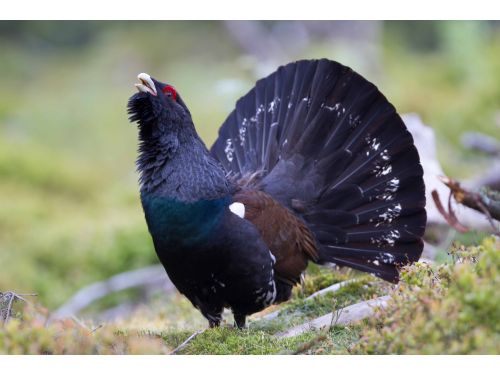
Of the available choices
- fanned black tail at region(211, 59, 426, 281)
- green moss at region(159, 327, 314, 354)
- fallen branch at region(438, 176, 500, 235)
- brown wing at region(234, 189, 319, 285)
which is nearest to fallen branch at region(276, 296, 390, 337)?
green moss at region(159, 327, 314, 354)

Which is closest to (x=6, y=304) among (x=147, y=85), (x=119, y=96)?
(x=147, y=85)

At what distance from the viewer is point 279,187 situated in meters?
6.34

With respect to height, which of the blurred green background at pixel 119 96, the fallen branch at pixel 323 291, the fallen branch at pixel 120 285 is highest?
the blurred green background at pixel 119 96

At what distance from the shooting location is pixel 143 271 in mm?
10094

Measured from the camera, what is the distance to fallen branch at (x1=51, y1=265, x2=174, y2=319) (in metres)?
9.19

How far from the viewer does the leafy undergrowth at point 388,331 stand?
3826mm

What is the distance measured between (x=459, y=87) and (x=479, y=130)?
4.78 m

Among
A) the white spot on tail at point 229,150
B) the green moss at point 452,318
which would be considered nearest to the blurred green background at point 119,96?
the white spot on tail at point 229,150

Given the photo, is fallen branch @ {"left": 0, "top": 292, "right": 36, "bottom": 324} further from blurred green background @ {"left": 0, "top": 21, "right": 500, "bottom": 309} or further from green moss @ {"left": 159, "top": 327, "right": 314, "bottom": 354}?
blurred green background @ {"left": 0, "top": 21, "right": 500, "bottom": 309}

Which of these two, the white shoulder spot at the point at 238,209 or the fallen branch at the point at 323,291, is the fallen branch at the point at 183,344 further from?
the fallen branch at the point at 323,291

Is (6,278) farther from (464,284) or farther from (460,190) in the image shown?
(464,284)

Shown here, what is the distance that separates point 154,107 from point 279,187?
4.64 feet

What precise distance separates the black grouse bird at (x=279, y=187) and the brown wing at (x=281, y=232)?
11 mm

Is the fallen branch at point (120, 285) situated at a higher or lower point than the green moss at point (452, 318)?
higher
